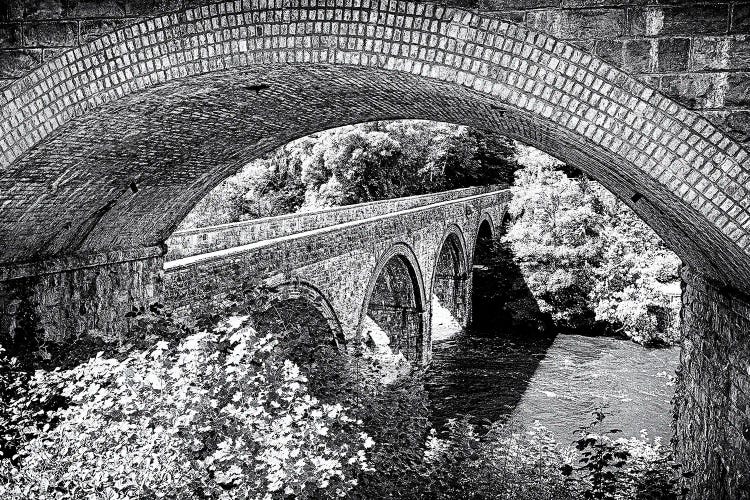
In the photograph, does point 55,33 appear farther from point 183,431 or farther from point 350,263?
point 350,263

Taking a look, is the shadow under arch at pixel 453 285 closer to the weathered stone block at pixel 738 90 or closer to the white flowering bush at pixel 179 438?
the white flowering bush at pixel 179 438

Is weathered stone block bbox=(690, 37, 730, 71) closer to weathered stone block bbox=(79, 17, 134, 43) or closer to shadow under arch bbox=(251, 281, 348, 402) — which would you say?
shadow under arch bbox=(251, 281, 348, 402)

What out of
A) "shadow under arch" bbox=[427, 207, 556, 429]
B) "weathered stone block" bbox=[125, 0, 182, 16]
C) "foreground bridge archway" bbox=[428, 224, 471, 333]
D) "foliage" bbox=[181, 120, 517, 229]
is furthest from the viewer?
"foliage" bbox=[181, 120, 517, 229]

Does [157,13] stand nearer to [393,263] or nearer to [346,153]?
[393,263]

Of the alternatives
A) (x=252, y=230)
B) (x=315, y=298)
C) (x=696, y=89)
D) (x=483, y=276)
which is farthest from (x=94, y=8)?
(x=483, y=276)

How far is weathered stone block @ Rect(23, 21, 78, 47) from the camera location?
5.25m

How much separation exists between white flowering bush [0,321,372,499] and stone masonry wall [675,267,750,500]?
2.66 metres

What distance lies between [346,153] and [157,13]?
68.2 feet

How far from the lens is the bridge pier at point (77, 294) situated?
7160mm

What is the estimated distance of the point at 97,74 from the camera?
523cm

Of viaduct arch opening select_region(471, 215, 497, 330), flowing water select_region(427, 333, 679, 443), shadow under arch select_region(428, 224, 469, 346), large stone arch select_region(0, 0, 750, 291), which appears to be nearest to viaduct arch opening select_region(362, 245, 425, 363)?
flowing water select_region(427, 333, 679, 443)

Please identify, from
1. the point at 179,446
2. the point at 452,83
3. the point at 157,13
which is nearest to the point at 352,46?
the point at 452,83

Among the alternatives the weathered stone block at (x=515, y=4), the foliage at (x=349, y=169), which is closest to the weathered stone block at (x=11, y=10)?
the weathered stone block at (x=515, y=4)

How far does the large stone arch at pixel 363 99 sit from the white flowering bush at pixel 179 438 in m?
1.84
